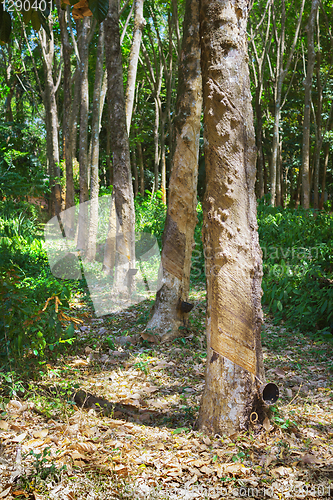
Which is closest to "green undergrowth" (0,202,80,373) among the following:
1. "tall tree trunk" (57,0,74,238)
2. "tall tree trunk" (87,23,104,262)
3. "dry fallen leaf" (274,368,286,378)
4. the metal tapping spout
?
the metal tapping spout

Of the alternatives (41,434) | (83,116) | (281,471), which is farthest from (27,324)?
(83,116)

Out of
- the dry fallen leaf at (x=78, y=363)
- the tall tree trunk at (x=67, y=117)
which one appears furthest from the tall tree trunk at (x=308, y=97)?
the dry fallen leaf at (x=78, y=363)

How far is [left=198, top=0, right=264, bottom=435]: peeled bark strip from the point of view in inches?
106

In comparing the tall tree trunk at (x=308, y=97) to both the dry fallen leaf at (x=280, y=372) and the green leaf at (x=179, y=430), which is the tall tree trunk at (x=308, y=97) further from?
the green leaf at (x=179, y=430)

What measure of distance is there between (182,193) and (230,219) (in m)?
2.44

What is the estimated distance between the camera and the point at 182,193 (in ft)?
16.8

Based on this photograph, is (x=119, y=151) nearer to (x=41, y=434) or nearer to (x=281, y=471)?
(x=41, y=434)

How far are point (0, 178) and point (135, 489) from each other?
31.0ft

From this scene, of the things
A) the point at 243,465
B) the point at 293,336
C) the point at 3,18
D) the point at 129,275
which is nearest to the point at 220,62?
the point at 3,18

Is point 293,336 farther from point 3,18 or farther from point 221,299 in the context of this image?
point 3,18

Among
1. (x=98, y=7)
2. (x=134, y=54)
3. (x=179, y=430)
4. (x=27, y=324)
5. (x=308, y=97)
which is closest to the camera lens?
(x=98, y=7)

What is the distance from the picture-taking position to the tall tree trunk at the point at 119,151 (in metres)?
6.49

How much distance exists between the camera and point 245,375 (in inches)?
109

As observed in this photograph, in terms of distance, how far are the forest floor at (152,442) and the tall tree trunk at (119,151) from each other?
2622mm
